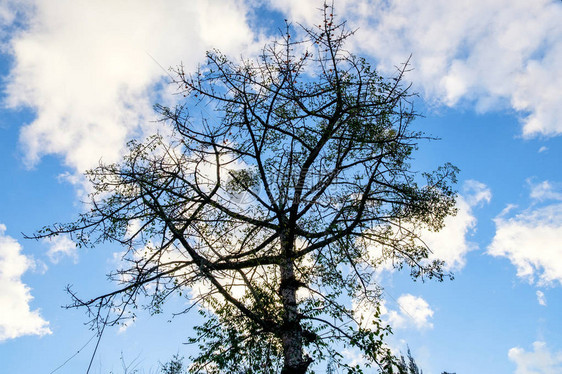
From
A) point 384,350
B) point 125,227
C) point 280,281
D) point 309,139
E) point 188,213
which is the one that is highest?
point 309,139

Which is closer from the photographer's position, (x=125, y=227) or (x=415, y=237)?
(x=125, y=227)

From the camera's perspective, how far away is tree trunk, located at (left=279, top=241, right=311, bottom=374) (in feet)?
23.8

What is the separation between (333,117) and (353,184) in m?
1.74

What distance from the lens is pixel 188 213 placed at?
8578 millimetres

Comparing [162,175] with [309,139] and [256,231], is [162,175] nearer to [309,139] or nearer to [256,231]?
[256,231]

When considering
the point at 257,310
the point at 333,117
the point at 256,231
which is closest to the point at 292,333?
the point at 257,310

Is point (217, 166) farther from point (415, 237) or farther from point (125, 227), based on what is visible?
point (415, 237)

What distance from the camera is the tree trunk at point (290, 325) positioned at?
7.26 meters

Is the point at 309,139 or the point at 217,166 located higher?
the point at 309,139

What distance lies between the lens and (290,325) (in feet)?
25.1

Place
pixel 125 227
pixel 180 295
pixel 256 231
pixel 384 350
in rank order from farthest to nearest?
pixel 256 231 → pixel 125 227 → pixel 180 295 → pixel 384 350

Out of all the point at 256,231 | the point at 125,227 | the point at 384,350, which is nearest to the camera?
the point at 384,350

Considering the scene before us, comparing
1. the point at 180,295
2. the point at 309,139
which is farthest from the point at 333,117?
the point at 180,295

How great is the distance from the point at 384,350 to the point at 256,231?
377cm
